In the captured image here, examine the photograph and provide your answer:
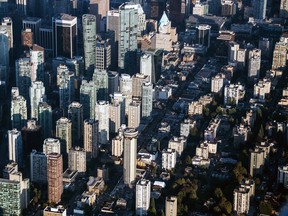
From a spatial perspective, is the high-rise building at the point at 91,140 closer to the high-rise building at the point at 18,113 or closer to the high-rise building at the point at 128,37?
the high-rise building at the point at 18,113

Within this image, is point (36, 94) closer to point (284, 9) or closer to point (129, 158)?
point (129, 158)

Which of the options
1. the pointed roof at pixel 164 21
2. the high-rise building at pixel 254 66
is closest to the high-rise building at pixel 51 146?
the high-rise building at pixel 254 66

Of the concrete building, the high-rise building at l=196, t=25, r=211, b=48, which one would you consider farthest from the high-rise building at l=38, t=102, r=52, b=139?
the high-rise building at l=196, t=25, r=211, b=48

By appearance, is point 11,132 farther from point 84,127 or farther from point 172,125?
point 172,125

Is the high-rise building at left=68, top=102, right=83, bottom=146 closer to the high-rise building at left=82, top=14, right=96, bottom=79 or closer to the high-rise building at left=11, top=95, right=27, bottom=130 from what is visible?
the high-rise building at left=11, top=95, right=27, bottom=130

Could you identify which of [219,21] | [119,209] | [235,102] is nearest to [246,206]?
[119,209]

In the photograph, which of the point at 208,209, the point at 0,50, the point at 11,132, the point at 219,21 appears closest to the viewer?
the point at 208,209
